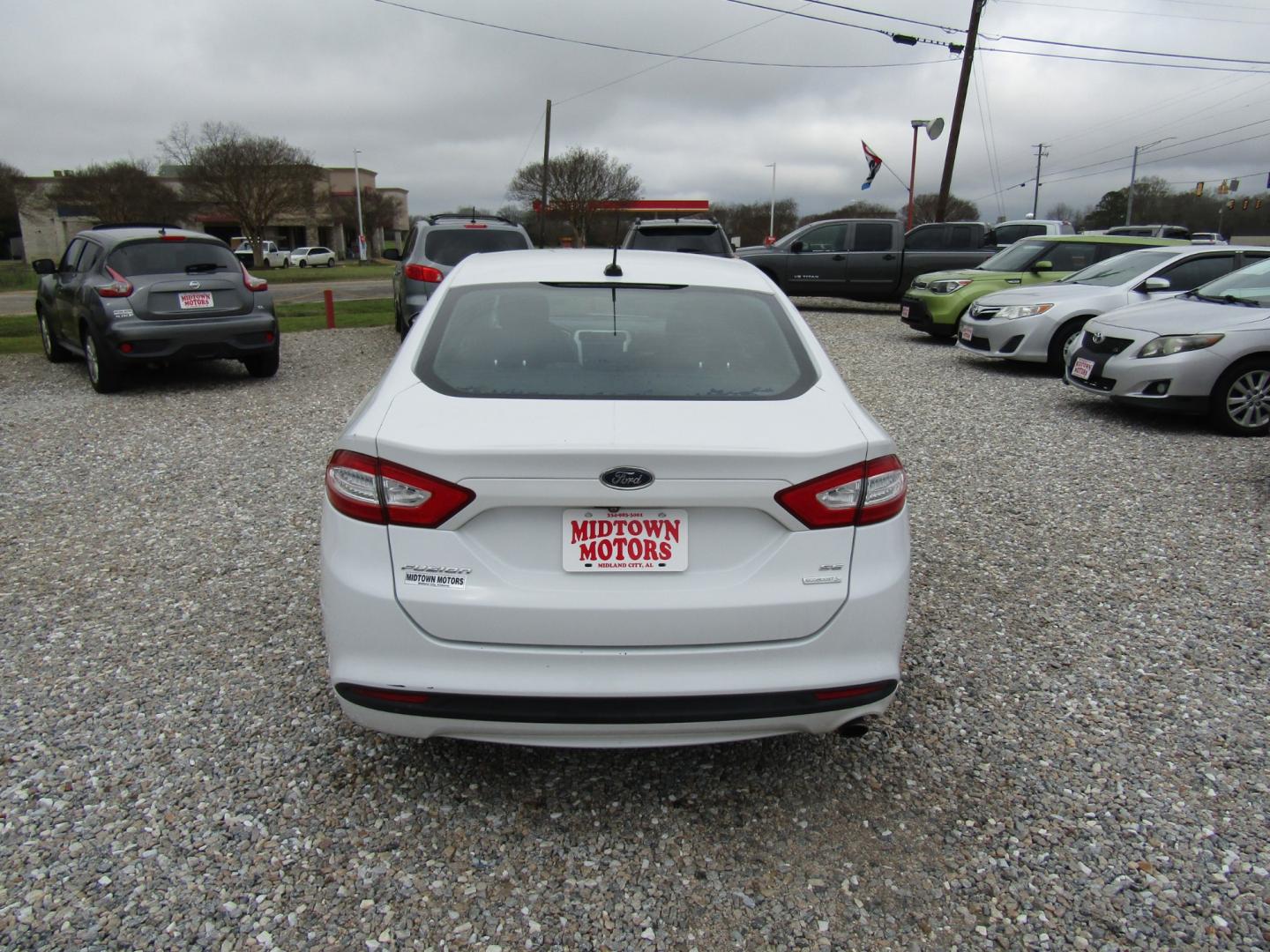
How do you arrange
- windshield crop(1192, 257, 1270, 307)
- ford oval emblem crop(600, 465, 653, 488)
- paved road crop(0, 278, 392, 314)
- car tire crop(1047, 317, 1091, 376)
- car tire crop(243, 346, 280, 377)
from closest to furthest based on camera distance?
ford oval emblem crop(600, 465, 653, 488) < windshield crop(1192, 257, 1270, 307) < car tire crop(243, 346, 280, 377) < car tire crop(1047, 317, 1091, 376) < paved road crop(0, 278, 392, 314)

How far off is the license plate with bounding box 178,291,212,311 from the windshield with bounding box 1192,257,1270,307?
32.0 ft

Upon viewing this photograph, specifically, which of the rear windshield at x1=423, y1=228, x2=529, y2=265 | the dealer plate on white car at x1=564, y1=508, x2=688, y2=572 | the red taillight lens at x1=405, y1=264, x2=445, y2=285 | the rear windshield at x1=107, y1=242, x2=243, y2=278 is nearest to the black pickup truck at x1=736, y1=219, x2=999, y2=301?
the rear windshield at x1=423, y1=228, x2=529, y2=265

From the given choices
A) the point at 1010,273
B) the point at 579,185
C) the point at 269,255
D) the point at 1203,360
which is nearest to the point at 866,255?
the point at 1010,273

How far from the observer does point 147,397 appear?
934 centimetres

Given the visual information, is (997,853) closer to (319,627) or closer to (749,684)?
(749,684)

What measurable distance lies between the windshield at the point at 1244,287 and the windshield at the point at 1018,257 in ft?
15.9

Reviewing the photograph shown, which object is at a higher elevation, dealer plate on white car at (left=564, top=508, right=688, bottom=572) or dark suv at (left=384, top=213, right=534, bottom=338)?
dark suv at (left=384, top=213, right=534, bottom=338)

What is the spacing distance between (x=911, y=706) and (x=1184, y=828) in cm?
93

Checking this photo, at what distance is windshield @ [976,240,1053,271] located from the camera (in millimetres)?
13445

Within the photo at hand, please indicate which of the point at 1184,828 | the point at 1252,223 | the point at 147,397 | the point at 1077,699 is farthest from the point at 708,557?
the point at 1252,223

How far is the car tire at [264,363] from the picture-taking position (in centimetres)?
1021

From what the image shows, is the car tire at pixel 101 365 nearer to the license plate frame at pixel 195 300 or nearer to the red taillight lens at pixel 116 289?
the red taillight lens at pixel 116 289

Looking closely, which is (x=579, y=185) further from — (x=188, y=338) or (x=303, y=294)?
(x=188, y=338)

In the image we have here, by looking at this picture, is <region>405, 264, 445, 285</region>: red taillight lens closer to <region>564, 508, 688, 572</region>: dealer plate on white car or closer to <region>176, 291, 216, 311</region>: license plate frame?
<region>176, 291, 216, 311</region>: license plate frame
